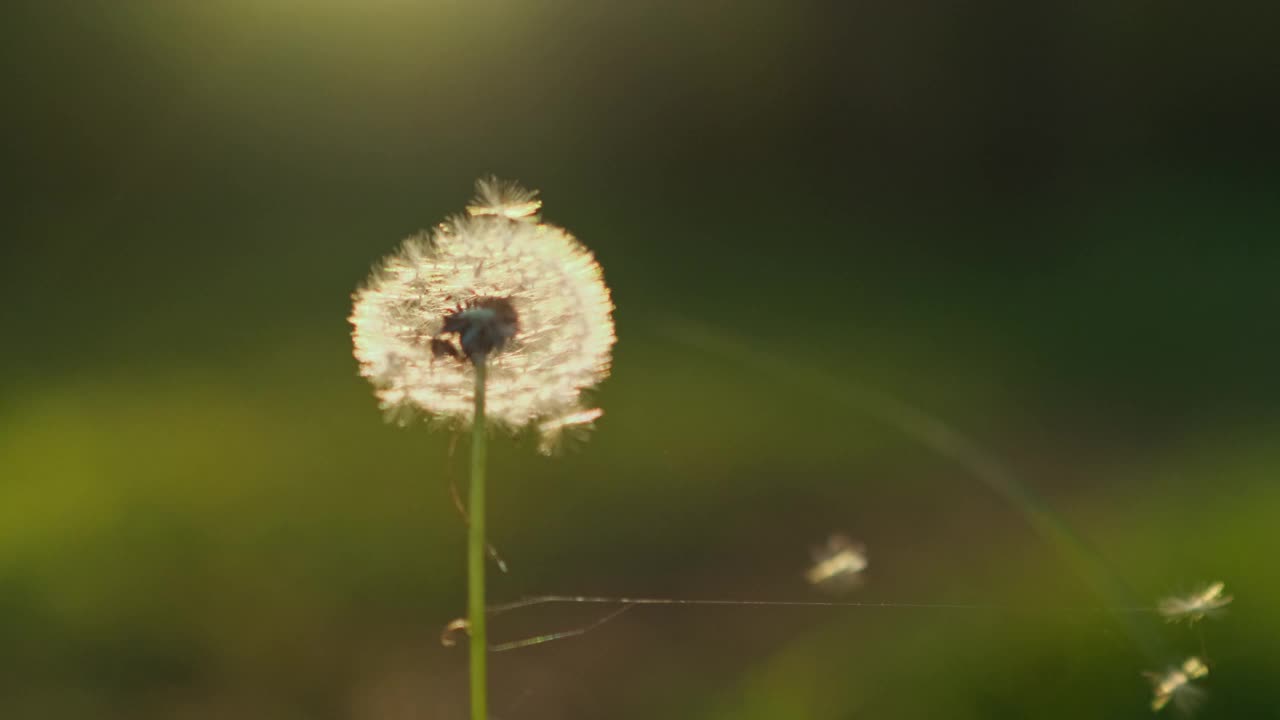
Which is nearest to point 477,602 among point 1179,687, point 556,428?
point 556,428

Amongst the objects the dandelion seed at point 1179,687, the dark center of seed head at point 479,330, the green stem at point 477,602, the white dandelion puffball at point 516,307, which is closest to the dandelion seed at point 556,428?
the white dandelion puffball at point 516,307

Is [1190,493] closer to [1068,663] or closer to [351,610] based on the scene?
[1068,663]

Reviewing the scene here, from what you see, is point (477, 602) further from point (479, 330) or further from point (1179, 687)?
point (1179, 687)

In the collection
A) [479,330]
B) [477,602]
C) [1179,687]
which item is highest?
[479,330]

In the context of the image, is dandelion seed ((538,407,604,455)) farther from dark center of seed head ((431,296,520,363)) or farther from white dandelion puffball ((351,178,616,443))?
dark center of seed head ((431,296,520,363))

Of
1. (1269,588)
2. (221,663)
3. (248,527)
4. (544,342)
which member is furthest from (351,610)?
(1269,588)

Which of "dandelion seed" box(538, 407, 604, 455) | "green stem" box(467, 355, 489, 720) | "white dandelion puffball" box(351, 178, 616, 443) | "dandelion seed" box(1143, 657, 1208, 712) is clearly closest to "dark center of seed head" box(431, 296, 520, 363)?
"white dandelion puffball" box(351, 178, 616, 443)
